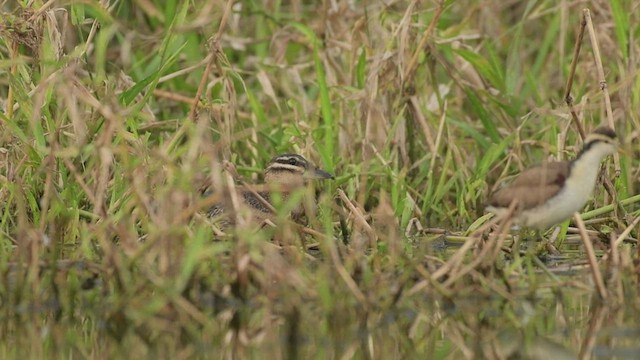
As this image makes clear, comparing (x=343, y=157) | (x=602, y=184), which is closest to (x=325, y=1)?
(x=343, y=157)

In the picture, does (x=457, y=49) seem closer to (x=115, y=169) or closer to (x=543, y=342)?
(x=115, y=169)

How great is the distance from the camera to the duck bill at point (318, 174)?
406 inches

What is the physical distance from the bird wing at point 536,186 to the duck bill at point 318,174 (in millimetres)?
2390

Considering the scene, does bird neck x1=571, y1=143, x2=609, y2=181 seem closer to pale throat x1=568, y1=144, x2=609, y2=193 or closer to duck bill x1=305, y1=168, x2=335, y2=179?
pale throat x1=568, y1=144, x2=609, y2=193

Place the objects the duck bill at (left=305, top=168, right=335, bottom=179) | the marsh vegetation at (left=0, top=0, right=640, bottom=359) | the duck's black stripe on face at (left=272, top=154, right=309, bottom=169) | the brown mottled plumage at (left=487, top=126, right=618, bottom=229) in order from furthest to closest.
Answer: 1. the duck's black stripe on face at (left=272, top=154, right=309, bottom=169)
2. the duck bill at (left=305, top=168, right=335, bottom=179)
3. the brown mottled plumage at (left=487, top=126, right=618, bottom=229)
4. the marsh vegetation at (left=0, top=0, right=640, bottom=359)

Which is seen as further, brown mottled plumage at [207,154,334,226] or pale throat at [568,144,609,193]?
brown mottled plumage at [207,154,334,226]

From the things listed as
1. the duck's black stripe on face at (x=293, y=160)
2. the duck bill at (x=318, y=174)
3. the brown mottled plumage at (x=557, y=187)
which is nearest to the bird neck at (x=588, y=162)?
the brown mottled plumage at (x=557, y=187)

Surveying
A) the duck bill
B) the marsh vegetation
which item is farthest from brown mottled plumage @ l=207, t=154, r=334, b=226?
the marsh vegetation

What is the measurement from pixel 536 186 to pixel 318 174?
2695mm

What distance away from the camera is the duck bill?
406 inches

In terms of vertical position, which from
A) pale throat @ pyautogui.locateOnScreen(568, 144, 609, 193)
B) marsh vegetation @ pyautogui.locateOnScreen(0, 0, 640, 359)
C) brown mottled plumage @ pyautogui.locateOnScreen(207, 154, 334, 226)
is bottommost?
brown mottled plumage @ pyautogui.locateOnScreen(207, 154, 334, 226)

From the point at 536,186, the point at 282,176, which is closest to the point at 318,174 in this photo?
the point at 282,176

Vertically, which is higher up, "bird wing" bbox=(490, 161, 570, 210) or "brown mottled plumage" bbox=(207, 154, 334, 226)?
"bird wing" bbox=(490, 161, 570, 210)

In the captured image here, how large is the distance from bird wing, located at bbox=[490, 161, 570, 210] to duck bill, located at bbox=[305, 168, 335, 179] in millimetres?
2390
